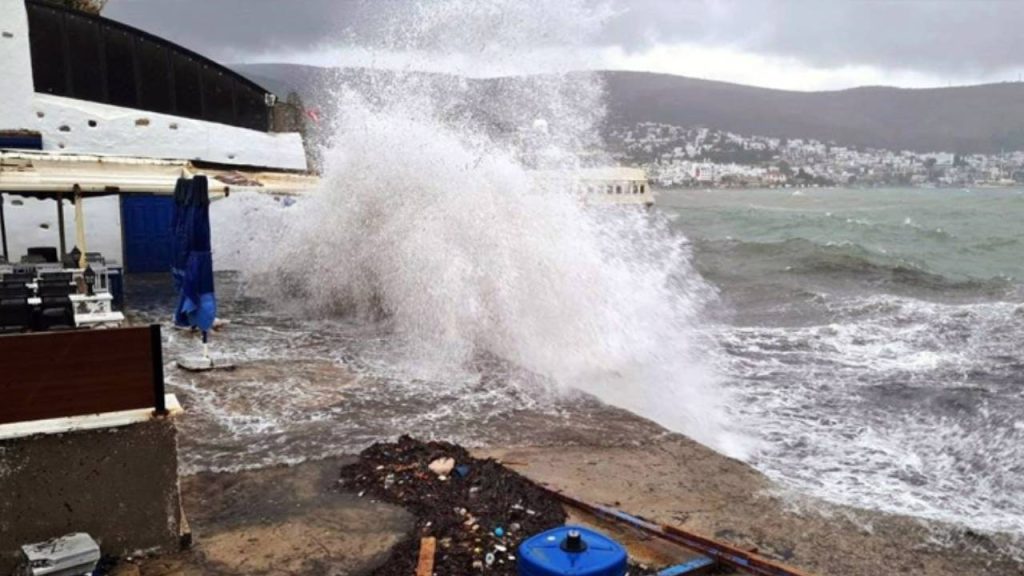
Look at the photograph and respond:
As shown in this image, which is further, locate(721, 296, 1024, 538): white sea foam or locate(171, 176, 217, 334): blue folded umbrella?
locate(171, 176, 217, 334): blue folded umbrella

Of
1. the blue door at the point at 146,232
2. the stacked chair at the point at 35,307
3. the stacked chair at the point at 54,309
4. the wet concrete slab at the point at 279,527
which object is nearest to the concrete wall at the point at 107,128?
the blue door at the point at 146,232

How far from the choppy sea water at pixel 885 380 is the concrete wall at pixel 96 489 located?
5.02m

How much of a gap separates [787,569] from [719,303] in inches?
609

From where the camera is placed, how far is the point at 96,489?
407cm

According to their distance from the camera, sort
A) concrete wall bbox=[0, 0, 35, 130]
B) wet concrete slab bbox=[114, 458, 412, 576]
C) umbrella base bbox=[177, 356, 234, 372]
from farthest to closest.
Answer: concrete wall bbox=[0, 0, 35, 130] < umbrella base bbox=[177, 356, 234, 372] < wet concrete slab bbox=[114, 458, 412, 576]

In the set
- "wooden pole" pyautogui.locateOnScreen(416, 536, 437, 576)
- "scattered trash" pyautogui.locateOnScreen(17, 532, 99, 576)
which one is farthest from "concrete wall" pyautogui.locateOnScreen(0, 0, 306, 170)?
"wooden pole" pyautogui.locateOnScreen(416, 536, 437, 576)

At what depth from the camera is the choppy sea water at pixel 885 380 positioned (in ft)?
22.5

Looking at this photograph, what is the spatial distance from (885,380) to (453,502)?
807 cm

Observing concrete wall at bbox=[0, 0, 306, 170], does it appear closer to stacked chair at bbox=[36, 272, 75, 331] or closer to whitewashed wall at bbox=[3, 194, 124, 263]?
whitewashed wall at bbox=[3, 194, 124, 263]

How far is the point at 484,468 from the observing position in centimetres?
573

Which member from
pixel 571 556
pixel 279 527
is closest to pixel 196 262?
pixel 279 527

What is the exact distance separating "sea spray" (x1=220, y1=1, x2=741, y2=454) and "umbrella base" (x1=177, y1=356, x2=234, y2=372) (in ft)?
7.97

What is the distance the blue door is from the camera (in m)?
Answer: 16.5

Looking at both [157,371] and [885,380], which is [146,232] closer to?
[157,371]
